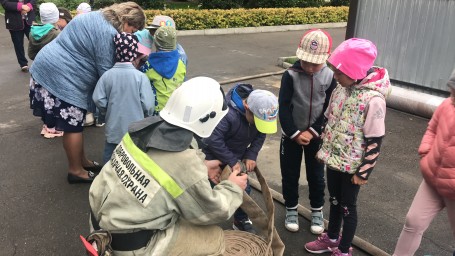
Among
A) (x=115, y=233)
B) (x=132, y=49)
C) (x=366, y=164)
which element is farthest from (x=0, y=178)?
(x=366, y=164)

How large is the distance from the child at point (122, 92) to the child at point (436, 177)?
→ 2.23 meters

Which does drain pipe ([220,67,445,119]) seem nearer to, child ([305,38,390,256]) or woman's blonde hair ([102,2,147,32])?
child ([305,38,390,256])

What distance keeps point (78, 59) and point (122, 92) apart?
59 centimetres

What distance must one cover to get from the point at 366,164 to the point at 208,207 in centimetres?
119

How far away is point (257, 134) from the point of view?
311 cm

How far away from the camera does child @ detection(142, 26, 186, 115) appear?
3.89 meters

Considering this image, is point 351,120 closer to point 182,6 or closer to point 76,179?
point 76,179

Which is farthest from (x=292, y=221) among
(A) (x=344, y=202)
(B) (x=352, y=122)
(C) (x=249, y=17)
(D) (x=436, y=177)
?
(C) (x=249, y=17)

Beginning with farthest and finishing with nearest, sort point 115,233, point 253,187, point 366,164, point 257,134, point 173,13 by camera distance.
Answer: point 173,13 < point 253,187 < point 257,134 < point 366,164 < point 115,233

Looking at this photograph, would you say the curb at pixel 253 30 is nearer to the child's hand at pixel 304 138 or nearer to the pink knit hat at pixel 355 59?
the child's hand at pixel 304 138

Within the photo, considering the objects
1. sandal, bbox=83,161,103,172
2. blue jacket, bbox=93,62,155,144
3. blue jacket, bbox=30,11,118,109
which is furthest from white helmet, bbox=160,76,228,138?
sandal, bbox=83,161,103,172

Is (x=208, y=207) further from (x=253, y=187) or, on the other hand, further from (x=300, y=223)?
(x=253, y=187)

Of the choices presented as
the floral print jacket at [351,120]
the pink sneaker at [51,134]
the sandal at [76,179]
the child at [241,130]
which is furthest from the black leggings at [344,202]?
the pink sneaker at [51,134]

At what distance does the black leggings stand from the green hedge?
37.7 ft
